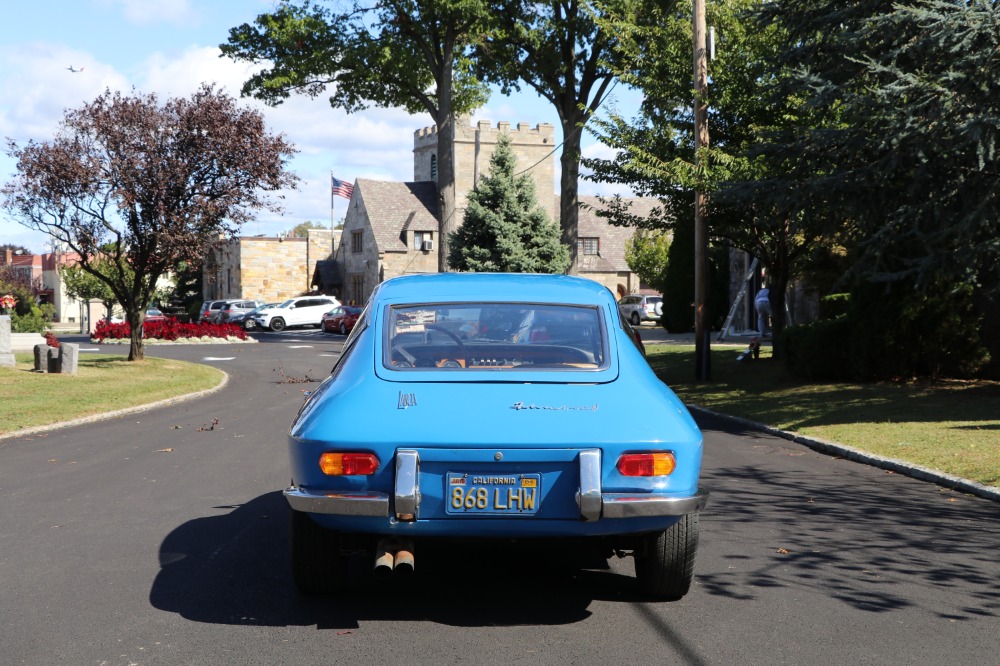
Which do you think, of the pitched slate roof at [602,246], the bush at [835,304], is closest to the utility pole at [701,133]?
the bush at [835,304]

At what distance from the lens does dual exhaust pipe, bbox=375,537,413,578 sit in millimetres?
4809

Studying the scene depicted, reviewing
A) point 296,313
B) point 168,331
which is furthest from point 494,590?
point 296,313

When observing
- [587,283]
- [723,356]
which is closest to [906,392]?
[723,356]

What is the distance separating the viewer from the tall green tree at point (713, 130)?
19219 mm

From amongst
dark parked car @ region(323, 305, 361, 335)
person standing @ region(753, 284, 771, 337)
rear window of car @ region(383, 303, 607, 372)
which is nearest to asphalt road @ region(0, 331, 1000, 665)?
rear window of car @ region(383, 303, 607, 372)

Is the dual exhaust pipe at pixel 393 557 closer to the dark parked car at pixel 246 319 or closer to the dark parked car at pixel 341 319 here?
the dark parked car at pixel 341 319

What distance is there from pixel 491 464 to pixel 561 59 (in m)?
33.2

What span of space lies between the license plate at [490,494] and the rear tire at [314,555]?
32.5 inches

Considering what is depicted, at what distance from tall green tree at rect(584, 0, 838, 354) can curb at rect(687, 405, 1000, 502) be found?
5.65 metres

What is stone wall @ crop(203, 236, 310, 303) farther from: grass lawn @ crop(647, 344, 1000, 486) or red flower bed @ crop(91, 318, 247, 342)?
grass lawn @ crop(647, 344, 1000, 486)

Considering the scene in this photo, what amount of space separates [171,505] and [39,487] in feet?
5.90

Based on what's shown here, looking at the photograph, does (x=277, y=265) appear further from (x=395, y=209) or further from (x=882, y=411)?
(x=882, y=411)

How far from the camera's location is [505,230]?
38.9m

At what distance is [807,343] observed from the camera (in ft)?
61.0
